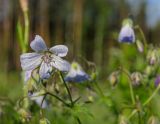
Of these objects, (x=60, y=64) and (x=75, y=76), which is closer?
(x=60, y=64)

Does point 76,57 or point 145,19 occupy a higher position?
point 76,57

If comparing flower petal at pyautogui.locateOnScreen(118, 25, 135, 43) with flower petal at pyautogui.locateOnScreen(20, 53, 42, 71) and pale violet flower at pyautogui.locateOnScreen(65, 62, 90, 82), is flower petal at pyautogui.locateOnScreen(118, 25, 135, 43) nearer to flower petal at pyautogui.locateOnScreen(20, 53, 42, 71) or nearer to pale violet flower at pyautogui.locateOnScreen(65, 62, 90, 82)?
pale violet flower at pyautogui.locateOnScreen(65, 62, 90, 82)

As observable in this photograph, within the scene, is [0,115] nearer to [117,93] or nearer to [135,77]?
[135,77]

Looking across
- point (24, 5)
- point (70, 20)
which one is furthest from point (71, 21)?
point (24, 5)

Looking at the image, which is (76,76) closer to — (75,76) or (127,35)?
(75,76)

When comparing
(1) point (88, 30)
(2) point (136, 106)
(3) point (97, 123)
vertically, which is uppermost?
(2) point (136, 106)

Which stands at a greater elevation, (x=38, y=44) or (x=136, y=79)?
(x=38, y=44)

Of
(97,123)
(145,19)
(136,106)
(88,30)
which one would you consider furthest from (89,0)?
(136,106)

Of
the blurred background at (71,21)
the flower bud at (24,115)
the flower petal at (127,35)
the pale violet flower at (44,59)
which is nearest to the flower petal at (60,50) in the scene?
the pale violet flower at (44,59)
